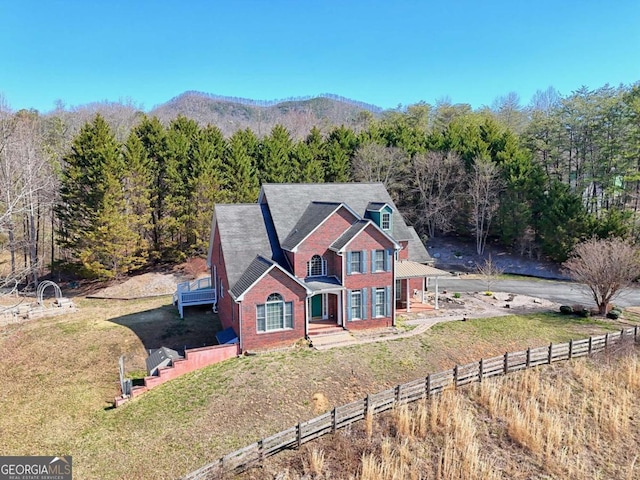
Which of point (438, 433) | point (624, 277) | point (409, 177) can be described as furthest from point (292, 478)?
point (409, 177)

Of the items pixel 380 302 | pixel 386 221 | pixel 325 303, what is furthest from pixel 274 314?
pixel 386 221

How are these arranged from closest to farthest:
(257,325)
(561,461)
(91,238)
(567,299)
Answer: (561,461)
(257,325)
(567,299)
(91,238)

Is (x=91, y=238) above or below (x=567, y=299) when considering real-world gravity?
above

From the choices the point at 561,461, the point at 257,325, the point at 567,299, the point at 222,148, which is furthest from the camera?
the point at 222,148

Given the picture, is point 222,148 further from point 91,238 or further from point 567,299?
point 567,299

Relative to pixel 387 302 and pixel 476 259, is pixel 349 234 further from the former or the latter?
pixel 476 259

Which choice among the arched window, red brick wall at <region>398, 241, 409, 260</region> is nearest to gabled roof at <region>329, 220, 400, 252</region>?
the arched window

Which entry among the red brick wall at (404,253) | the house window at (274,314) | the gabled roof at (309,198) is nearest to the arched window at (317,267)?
the gabled roof at (309,198)
